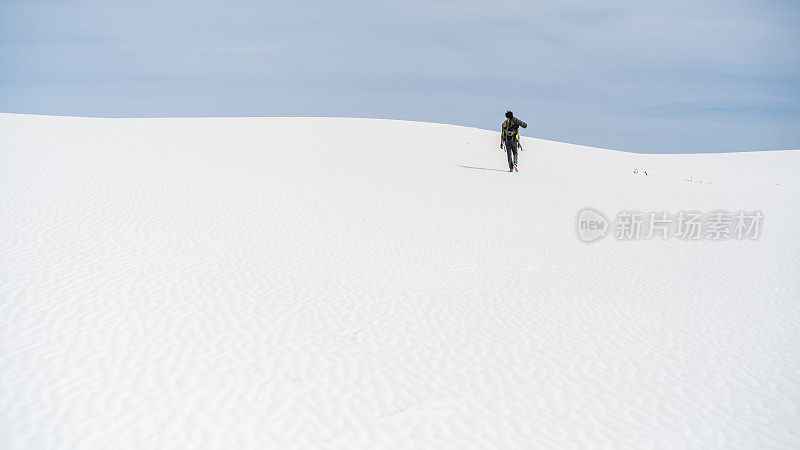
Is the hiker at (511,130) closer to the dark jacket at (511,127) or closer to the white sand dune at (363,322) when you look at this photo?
the dark jacket at (511,127)

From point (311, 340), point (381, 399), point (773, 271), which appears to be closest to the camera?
point (381, 399)

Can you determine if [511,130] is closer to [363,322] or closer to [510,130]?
[510,130]

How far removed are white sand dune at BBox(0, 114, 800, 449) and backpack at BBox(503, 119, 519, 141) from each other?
4077 mm

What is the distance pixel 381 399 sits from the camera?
466 cm

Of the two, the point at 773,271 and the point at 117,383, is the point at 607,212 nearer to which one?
the point at 773,271

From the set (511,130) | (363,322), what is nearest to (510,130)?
(511,130)

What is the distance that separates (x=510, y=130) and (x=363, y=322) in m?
12.0

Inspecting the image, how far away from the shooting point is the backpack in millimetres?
17016

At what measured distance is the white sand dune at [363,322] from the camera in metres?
4.34

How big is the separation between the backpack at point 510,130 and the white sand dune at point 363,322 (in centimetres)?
408

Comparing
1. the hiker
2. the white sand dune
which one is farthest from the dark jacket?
the white sand dune

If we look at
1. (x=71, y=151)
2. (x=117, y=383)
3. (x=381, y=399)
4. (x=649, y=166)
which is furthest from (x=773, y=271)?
(x=649, y=166)

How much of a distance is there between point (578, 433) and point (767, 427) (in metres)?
1.42

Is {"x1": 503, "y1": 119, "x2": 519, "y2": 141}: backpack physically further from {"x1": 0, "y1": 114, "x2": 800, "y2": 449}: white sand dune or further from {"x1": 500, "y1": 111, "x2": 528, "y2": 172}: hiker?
{"x1": 0, "y1": 114, "x2": 800, "y2": 449}: white sand dune
